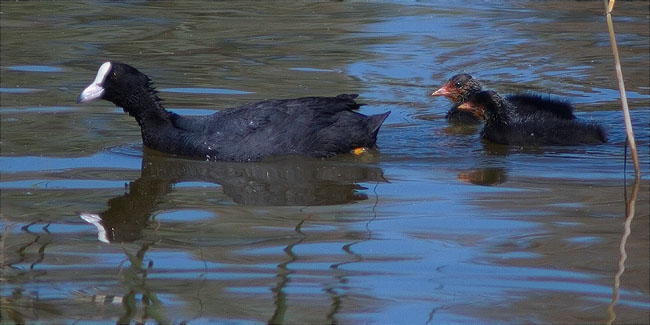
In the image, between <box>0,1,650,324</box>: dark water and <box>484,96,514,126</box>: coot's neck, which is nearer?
<box>0,1,650,324</box>: dark water

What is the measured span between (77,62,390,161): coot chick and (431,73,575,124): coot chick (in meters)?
1.29

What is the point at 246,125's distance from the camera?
746 cm

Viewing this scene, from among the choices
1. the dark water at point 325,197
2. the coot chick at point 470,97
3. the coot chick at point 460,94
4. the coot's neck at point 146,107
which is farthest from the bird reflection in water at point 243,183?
the coot chick at point 460,94

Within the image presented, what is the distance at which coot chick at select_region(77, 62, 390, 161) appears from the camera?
7422 mm

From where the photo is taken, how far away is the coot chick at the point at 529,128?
7934 mm

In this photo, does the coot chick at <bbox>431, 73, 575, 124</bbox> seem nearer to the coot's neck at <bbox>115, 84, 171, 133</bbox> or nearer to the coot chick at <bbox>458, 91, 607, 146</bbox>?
the coot chick at <bbox>458, 91, 607, 146</bbox>

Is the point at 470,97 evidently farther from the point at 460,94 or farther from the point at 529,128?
the point at 529,128

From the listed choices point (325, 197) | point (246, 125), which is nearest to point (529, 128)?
point (246, 125)

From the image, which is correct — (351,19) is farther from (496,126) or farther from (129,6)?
(496,126)

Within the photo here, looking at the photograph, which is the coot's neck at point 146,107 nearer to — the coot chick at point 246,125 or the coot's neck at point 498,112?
the coot chick at point 246,125

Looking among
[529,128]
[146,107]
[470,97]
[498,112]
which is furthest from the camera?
[470,97]

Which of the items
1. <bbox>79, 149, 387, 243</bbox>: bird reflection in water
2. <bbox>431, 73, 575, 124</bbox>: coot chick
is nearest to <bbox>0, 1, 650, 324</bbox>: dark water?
<bbox>79, 149, 387, 243</bbox>: bird reflection in water

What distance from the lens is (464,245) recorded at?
5227 mm

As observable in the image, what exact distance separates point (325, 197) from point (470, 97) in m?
2.65
